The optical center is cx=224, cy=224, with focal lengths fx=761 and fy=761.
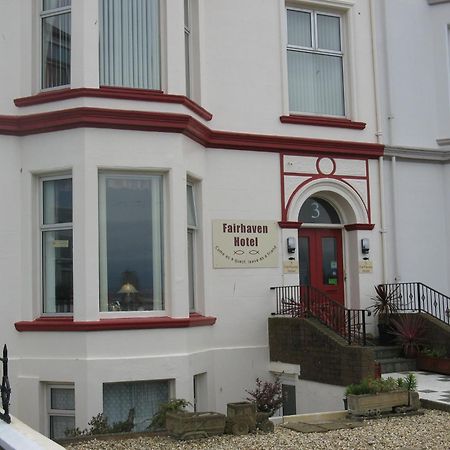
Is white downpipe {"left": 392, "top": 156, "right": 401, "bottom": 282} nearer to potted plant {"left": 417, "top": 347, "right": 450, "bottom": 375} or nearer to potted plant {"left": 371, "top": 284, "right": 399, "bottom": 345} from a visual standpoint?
potted plant {"left": 371, "top": 284, "right": 399, "bottom": 345}

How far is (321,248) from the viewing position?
585 inches

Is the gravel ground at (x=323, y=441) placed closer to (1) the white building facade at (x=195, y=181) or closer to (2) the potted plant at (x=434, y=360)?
(1) the white building facade at (x=195, y=181)

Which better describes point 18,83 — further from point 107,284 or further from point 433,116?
point 433,116

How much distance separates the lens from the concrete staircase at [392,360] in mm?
13312

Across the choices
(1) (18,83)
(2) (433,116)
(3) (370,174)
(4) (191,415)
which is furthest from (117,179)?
(2) (433,116)

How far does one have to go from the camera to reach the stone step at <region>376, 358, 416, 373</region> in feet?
43.5

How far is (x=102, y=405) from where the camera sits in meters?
11.3

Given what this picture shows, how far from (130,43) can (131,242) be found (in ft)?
10.6

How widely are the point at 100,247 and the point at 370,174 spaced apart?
234 inches

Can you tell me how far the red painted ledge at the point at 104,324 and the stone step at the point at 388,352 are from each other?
3.72 metres

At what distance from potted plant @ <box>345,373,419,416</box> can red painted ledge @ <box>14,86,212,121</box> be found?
5.24m

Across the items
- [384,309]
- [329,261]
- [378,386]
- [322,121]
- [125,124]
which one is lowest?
[378,386]

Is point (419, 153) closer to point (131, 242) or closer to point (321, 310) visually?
point (321, 310)

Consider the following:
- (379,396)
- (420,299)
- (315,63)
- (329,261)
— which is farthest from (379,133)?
(379,396)
